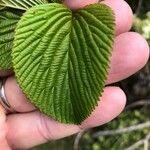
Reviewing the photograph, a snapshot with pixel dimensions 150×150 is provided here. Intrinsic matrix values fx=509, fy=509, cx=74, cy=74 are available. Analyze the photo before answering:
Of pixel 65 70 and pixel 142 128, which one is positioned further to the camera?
pixel 142 128

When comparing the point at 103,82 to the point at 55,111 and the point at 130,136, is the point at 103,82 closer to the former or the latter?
the point at 55,111

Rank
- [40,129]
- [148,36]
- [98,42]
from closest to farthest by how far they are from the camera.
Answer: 1. [98,42]
2. [40,129]
3. [148,36]

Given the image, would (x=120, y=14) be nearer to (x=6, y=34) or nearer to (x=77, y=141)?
(x=6, y=34)

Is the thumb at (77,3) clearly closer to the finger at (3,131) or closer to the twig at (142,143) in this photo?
the finger at (3,131)

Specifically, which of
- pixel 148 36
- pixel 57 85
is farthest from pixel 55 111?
pixel 148 36

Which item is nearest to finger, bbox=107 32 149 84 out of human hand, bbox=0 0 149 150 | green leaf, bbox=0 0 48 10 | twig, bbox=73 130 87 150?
human hand, bbox=0 0 149 150

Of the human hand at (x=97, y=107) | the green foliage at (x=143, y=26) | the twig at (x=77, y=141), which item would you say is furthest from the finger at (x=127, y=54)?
the twig at (x=77, y=141)
